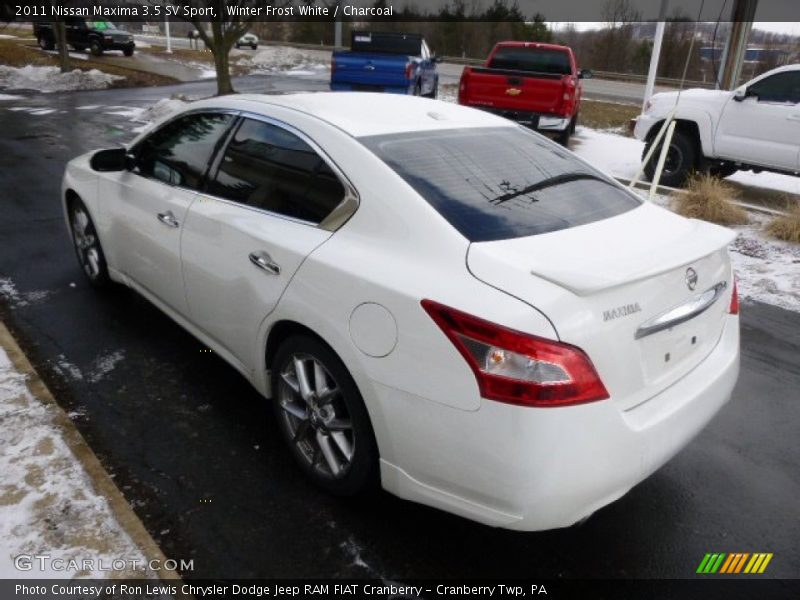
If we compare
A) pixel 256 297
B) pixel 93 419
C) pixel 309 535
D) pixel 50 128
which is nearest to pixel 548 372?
pixel 309 535

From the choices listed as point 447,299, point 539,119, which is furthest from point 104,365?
point 539,119

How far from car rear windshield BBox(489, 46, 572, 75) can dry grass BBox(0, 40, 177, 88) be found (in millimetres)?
13581

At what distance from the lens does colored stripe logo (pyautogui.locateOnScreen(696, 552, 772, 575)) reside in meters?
2.54

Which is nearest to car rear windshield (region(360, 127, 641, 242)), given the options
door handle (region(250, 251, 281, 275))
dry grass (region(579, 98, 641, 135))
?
door handle (region(250, 251, 281, 275))

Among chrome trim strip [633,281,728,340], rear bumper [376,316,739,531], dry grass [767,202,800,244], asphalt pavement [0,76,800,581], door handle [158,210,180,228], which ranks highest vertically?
chrome trim strip [633,281,728,340]

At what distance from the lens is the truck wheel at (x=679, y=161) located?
9.40 meters

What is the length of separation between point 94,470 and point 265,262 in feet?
3.81

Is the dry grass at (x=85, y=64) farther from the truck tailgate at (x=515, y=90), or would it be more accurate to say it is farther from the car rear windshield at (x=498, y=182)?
the car rear windshield at (x=498, y=182)

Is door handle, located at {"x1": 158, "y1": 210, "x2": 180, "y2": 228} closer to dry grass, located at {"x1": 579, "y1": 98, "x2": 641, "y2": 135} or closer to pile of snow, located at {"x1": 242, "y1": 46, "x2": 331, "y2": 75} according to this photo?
dry grass, located at {"x1": 579, "y1": 98, "x2": 641, "y2": 135}

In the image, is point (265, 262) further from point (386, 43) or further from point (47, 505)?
point (386, 43)

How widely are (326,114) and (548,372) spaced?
166 centimetres

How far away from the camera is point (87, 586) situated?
226cm

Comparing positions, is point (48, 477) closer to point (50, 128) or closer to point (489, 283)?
point (489, 283)

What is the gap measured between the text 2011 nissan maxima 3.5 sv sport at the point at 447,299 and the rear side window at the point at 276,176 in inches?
0.4
